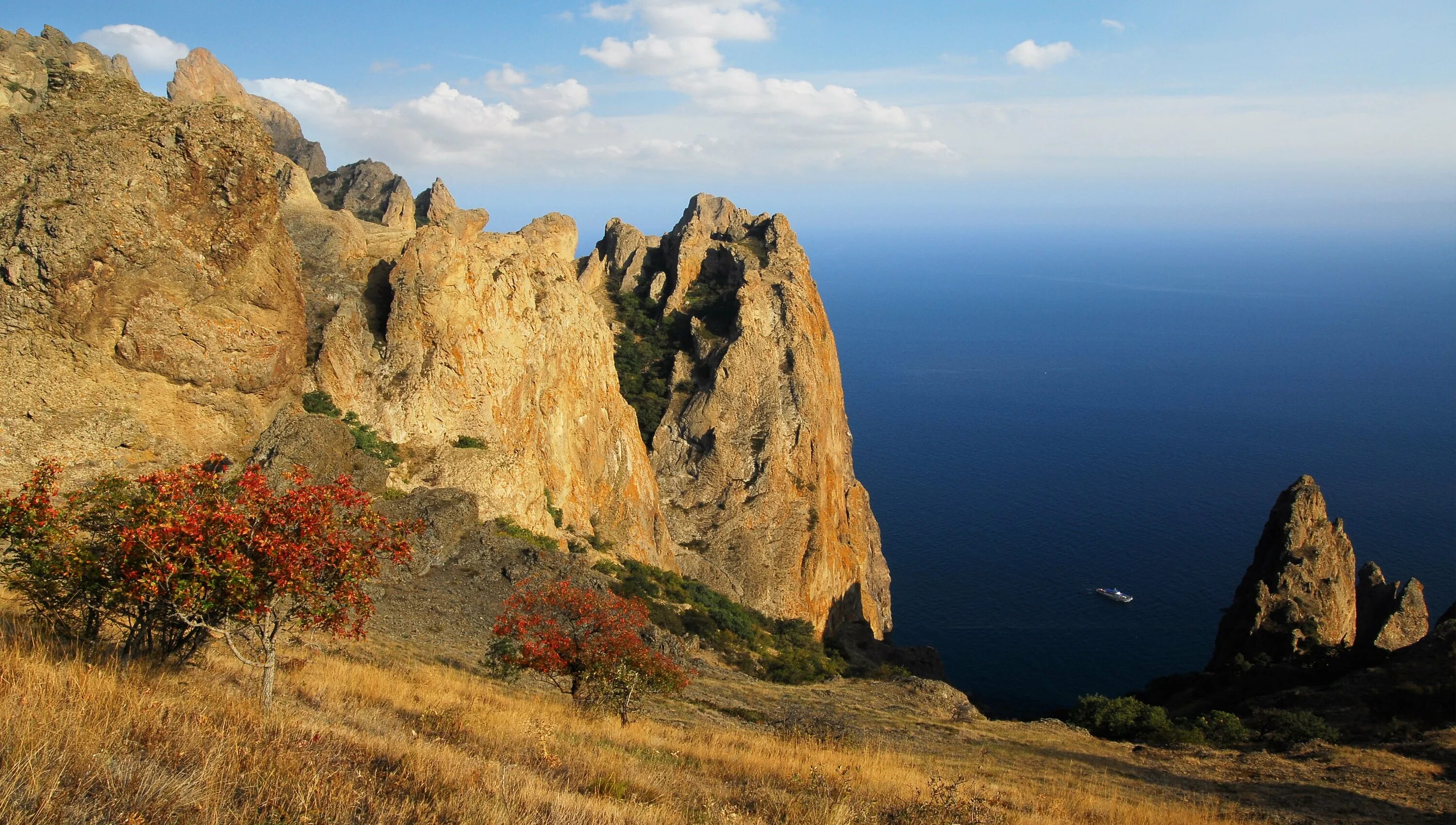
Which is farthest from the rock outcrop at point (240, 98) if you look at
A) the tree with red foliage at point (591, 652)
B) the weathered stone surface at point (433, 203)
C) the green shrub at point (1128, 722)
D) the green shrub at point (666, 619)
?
the green shrub at point (1128, 722)

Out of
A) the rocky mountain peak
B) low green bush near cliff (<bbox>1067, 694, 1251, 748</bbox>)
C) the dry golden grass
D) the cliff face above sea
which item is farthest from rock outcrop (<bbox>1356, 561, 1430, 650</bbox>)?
the rocky mountain peak

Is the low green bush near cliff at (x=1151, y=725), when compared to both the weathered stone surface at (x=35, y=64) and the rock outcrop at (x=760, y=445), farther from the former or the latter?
the weathered stone surface at (x=35, y=64)

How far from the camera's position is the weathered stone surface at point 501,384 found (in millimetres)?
23188

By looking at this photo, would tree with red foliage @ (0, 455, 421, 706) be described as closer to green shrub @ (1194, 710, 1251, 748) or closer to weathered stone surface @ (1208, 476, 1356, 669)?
green shrub @ (1194, 710, 1251, 748)

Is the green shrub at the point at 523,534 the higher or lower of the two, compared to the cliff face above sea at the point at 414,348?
lower

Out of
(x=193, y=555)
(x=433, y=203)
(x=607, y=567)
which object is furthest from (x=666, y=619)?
(x=433, y=203)

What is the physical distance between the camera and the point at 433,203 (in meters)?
53.5

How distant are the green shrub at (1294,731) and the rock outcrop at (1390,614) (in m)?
11.1

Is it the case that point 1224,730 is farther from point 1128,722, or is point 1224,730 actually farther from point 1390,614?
point 1390,614

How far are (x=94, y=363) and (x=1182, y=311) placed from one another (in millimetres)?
219219

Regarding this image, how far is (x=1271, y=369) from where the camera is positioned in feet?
435

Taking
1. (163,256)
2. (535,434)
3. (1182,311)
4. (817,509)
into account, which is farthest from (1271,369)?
(163,256)

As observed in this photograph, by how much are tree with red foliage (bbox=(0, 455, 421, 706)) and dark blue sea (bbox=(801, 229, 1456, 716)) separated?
38.3 m

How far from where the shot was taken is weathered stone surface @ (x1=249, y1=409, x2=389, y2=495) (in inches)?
715
